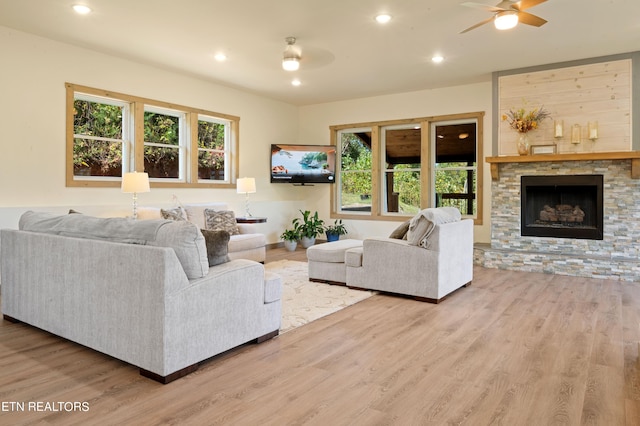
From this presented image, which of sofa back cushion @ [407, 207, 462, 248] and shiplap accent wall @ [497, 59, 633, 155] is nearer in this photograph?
sofa back cushion @ [407, 207, 462, 248]

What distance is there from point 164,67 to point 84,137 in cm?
149

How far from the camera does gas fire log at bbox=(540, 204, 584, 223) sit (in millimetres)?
6061

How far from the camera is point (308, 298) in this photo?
14.3ft

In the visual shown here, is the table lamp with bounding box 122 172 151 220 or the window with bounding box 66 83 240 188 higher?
the window with bounding box 66 83 240 188

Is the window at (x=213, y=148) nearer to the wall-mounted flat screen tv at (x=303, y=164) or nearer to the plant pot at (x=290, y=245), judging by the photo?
the wall-mounted flat screen tv at (x=303, y=164)

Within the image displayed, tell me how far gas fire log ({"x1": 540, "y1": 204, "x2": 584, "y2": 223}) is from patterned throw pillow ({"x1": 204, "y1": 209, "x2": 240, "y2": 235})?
4.39 m

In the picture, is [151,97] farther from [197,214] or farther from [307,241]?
[307,241]

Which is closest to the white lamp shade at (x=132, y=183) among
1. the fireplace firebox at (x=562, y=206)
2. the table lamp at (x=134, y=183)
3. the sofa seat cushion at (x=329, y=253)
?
the table lamp at (x=134, y=183)

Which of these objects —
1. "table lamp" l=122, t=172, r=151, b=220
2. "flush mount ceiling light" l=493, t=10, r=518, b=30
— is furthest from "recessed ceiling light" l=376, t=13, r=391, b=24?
"table lamp" l=122, t=172, r=151, b=220

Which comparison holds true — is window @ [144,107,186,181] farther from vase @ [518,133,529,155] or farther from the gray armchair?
vase @ [518,133,529,155]

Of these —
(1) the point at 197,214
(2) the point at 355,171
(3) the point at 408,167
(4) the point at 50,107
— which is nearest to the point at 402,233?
(1) the point at 197,214

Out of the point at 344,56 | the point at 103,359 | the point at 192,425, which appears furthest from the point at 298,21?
the point at 192,425

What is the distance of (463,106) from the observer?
730 centimetres

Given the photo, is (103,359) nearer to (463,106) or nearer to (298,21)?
(298,21)
